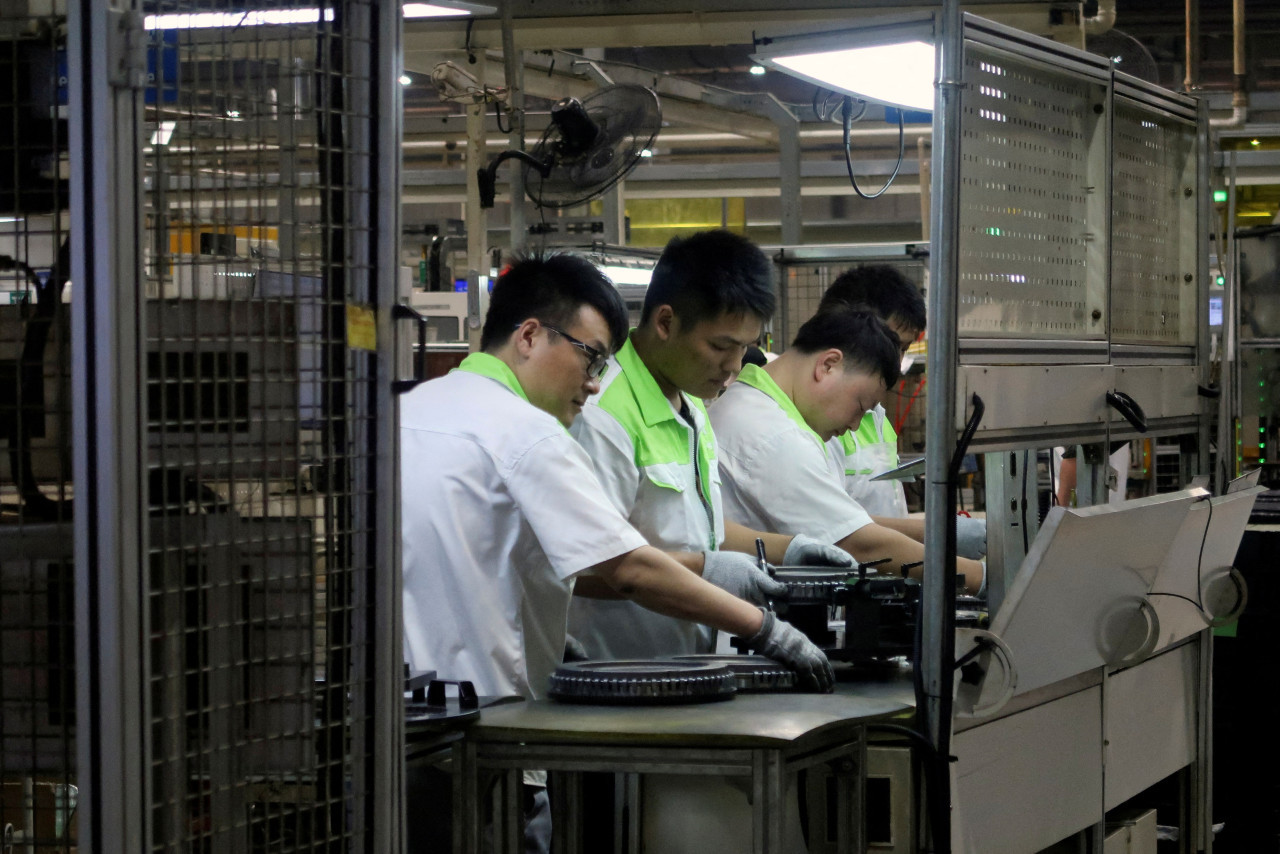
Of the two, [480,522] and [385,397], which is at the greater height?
[385,397]

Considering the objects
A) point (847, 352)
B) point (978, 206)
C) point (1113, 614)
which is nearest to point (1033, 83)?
point (978, 206)

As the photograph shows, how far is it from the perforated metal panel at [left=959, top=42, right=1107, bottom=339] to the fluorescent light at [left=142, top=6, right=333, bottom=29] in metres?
1.17

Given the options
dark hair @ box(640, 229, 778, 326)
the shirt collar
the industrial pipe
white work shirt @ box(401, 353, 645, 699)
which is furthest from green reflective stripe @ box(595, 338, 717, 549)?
the industrial pipe

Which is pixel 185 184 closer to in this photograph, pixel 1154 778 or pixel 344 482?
pixel 344 482

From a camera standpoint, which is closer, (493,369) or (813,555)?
(493,369)

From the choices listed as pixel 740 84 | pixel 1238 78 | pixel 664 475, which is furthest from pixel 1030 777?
pixel 740 84

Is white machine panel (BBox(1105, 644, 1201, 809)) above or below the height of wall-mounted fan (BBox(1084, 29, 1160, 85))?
below

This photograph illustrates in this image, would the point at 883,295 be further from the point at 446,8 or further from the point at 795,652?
the point at 795,652

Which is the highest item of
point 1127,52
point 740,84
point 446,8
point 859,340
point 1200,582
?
point 740,84

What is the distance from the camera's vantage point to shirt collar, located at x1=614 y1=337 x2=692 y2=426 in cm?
308

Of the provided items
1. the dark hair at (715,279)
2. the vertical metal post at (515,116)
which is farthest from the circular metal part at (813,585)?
the vertical metal post at (515,116)

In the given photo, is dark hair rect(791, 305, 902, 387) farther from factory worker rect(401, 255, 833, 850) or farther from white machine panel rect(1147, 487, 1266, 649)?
factory worker rect(401, 255, 833, 850)

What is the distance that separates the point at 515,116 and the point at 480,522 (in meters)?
2.71

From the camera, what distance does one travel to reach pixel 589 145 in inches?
176
